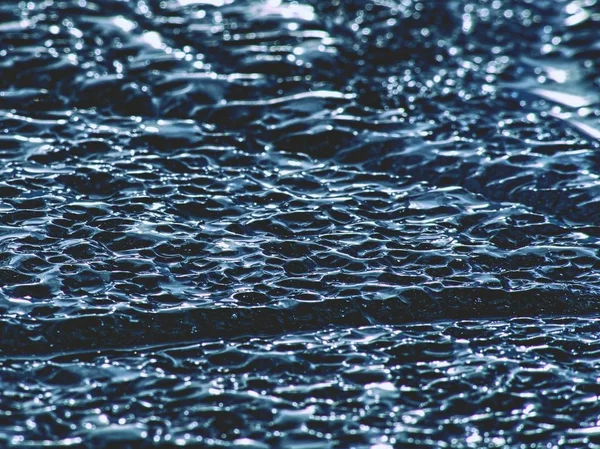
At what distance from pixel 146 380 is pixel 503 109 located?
1.51 m

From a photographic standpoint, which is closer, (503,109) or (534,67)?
(503,109)

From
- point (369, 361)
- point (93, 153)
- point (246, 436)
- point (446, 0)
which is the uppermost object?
point (446, 0)

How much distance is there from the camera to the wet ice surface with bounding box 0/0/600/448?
5.05 feet

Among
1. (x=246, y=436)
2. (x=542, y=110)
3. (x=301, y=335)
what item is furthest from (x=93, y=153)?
(x=542, y=110)

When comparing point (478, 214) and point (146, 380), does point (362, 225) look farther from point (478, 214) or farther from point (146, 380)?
point (146, 380)

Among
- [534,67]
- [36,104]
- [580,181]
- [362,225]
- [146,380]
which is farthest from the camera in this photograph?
[534,67]

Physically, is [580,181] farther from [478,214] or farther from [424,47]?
[424,47]

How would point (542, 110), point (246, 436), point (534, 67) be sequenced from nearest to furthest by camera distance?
point (246, 436)
point (542, 110)
point (534, 67)

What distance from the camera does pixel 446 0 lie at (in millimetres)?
3527

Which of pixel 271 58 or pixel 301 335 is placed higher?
pixel 271 58

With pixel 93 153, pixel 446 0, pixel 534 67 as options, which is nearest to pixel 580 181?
pixel 534 67

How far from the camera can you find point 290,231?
2.04 meters

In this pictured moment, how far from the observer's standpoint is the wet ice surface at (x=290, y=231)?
→ 154 centimetres

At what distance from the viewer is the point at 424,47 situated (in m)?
3.12
